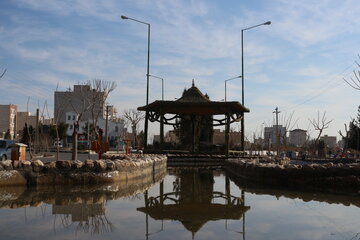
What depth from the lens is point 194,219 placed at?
22.4 feet

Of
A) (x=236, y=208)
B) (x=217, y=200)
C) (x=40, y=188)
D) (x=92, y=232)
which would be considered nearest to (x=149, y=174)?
(x=40, y=188)

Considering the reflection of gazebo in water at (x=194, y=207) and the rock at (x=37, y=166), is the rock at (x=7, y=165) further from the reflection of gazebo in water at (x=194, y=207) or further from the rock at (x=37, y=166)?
the reflection of gazebo in water at (x=194, y=207)

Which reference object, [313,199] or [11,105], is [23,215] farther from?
[11,105]

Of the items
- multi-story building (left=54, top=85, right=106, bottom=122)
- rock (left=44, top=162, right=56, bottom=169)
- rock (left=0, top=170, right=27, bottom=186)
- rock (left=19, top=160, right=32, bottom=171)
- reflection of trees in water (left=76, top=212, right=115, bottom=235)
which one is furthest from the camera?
multi-story building (left=54, top=85, right=106, bottom=122)

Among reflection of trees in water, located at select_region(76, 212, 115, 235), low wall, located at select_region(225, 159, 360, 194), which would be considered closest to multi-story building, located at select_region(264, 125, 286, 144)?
Answer: low wall, located at select_region(225, 159, 360, 194)

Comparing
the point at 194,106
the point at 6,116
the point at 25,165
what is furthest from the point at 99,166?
the point at 6,116

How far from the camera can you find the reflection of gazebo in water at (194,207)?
22.7ft

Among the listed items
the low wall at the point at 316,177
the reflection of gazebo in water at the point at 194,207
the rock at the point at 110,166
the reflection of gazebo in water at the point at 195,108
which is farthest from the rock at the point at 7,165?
the reflection of gazebo in water at the point at 195,108

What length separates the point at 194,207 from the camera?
26.8 ft

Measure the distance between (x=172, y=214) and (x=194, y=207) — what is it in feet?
2.93

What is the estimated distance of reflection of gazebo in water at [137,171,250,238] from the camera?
6.93 meters

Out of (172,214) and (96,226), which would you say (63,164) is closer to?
(172,214)

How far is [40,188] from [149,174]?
599 cm

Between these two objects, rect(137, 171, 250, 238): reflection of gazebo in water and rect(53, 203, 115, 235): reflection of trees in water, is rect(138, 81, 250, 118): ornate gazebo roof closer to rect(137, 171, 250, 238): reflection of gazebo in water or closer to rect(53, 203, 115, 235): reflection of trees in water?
rect(137, 171, 250, 238): reflection of gazebo in water
